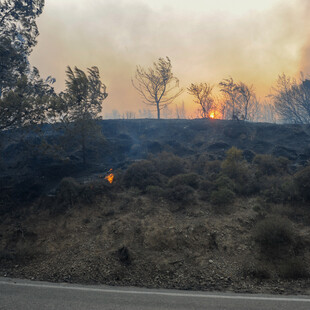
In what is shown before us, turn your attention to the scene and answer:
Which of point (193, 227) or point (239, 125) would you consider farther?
point (239, 125)

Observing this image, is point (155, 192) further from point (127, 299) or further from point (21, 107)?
point (21, 107)

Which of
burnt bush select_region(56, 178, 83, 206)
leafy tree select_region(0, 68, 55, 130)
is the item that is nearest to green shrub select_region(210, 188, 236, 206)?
burnt bush select_region(56, 178, 83, 206)

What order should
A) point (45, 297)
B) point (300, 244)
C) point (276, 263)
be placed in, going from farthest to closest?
point (300, 244), point (276, 263), point (45, 297)

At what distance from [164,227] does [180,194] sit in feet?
8.99

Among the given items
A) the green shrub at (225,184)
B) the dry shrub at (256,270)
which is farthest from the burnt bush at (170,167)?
the dry shrub at (256,270)

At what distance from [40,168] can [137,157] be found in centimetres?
890

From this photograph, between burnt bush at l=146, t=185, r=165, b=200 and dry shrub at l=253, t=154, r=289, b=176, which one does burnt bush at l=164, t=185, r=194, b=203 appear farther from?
dry shrub at l=253, t=154, r=289, b=176

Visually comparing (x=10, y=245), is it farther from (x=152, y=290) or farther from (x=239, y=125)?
(x=239, y=125)

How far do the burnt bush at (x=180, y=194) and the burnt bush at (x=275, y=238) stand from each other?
364cm

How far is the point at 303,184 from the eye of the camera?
9883mm

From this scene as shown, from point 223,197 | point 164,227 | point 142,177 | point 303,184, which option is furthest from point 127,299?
point 303,184

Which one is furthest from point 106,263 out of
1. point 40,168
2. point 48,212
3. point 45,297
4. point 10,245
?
point 40,168

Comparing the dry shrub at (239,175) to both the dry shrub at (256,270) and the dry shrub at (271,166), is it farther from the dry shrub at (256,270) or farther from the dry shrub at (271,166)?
the dry shrub at (256,270)

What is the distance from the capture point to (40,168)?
16391 mm
